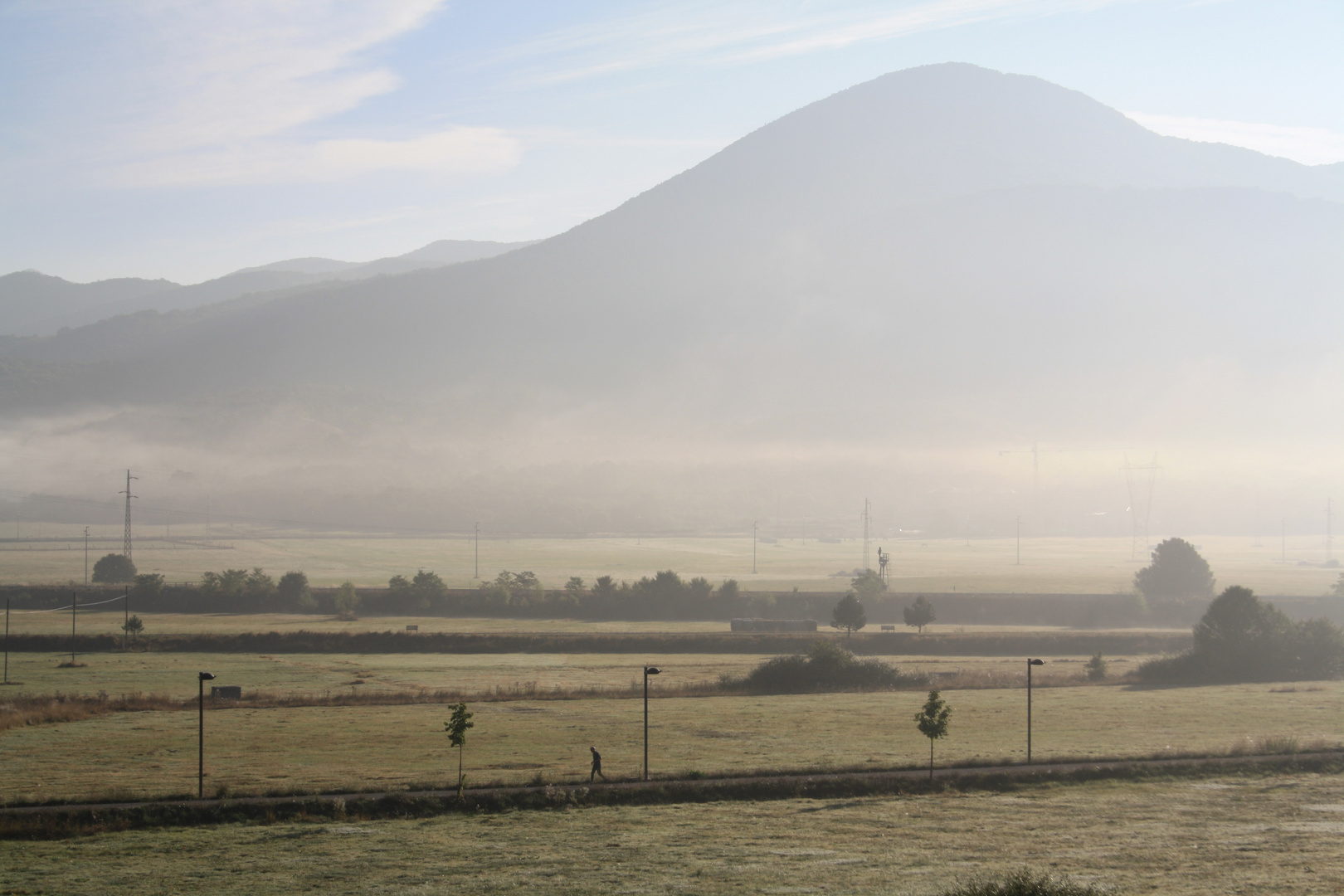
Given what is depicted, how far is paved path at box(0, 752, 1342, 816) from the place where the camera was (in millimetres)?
37594

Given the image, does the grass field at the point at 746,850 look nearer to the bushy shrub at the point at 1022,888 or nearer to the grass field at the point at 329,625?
the bushy shrub at the point at 1022,888

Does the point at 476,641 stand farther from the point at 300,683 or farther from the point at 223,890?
the point at 223,890

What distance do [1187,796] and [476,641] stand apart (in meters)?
69.9

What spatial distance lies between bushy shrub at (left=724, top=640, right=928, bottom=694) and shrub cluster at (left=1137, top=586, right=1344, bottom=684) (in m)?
21.8

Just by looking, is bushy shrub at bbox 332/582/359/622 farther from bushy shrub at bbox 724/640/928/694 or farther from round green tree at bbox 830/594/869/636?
bushy shrub at bbox 724/640/928/694

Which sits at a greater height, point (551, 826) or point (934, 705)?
point (934, 705)

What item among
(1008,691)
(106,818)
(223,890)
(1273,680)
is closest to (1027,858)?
(223,890)

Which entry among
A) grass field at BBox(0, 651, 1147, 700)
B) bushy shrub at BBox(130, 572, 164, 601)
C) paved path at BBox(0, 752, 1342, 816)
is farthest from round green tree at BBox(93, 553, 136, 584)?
paved path at BBox(0, 752, 1342, 816)

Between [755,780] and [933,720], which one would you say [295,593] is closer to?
[755,780]

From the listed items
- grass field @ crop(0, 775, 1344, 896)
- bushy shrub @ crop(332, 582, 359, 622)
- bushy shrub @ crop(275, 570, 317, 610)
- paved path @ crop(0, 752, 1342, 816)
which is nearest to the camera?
grass field @ crop(0, 775, 1344, 896)

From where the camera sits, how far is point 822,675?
249 ft

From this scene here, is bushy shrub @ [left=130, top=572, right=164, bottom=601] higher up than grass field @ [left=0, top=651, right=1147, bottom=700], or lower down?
higher up

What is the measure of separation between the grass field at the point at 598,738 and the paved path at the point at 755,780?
1.16 meters

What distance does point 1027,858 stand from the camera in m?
32.6
